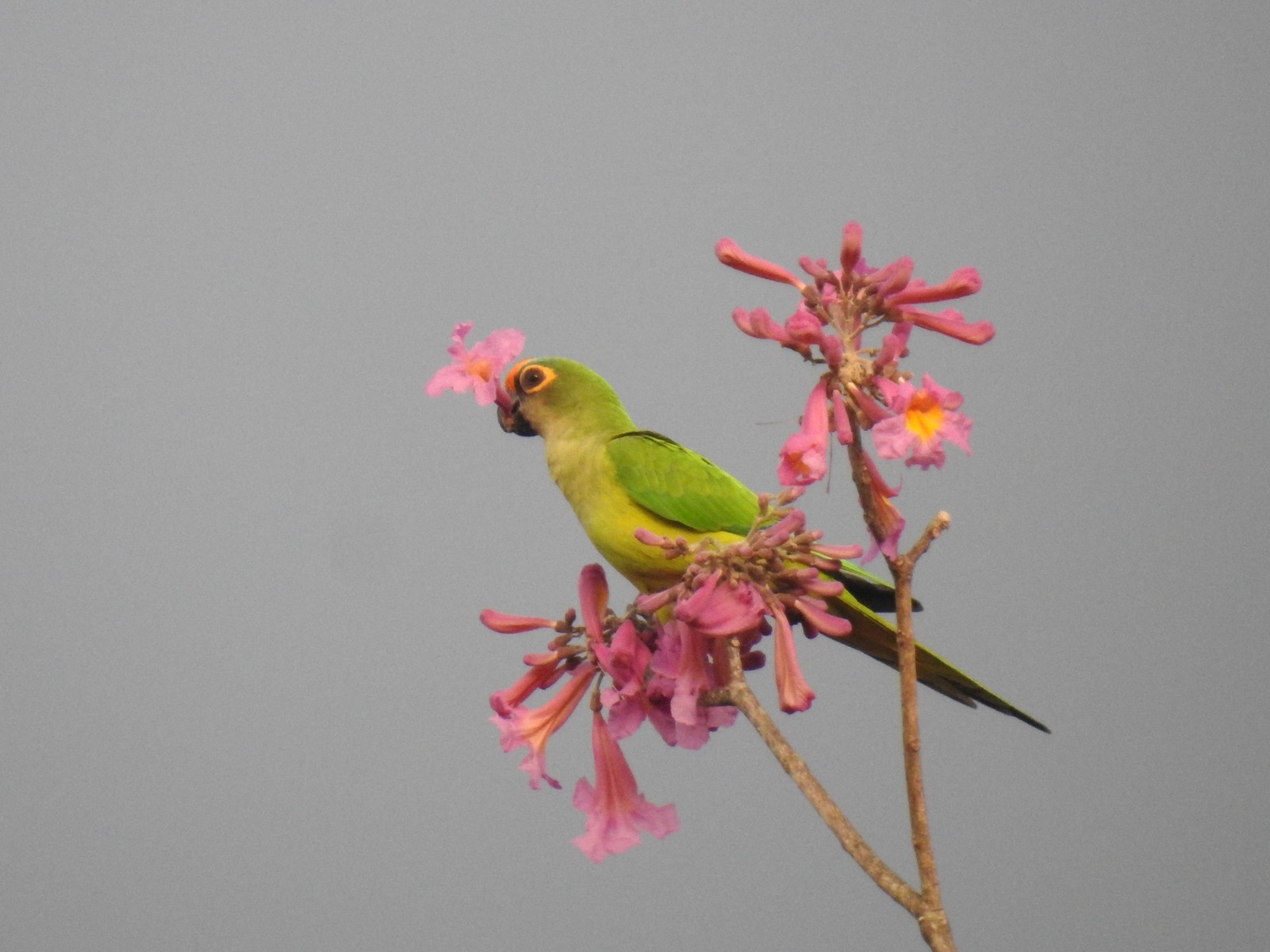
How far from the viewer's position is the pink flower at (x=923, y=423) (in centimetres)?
116

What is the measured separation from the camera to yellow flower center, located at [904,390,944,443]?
3.83ft

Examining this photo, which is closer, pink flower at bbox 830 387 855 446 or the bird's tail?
pink flower at bbox 830 387 855 446

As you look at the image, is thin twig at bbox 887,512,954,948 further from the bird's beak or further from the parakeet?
the bird's beak

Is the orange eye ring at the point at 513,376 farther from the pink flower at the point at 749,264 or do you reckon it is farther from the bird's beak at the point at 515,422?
the pink flower at the point at 749,264

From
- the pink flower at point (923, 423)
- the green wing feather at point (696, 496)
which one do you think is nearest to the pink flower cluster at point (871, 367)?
the pink flower at point (923, 423)

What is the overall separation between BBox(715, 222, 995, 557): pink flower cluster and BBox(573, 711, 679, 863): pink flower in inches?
16.0

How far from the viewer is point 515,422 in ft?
6.66

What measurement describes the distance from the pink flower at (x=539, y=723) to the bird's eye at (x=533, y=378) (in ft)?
2.13

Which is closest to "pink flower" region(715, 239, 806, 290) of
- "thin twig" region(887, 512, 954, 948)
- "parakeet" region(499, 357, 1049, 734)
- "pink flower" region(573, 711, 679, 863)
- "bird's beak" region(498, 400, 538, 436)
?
"thin twig" region(887, 512, 954, 948)

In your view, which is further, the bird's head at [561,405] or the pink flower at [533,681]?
the bird's head at [561,405]

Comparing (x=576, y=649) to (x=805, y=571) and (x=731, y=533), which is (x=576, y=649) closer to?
(x=805, y=571)

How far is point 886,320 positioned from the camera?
4.13ft

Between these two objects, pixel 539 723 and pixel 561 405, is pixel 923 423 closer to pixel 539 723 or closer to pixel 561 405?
pixel 539 723

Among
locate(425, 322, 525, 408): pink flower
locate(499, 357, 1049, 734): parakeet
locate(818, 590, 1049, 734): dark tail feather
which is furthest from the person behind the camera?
locate(499, 357, 1049, 734): parakeet
